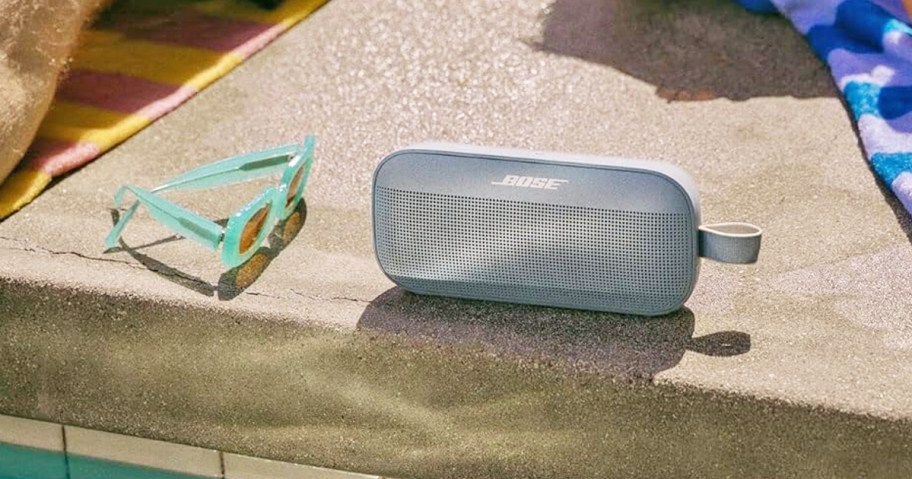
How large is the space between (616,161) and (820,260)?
11.8 inches

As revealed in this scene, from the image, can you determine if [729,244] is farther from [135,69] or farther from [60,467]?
[135,69]

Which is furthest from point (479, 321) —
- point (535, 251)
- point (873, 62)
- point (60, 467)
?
point (873, 62)

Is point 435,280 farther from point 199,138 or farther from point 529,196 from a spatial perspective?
point 199,138

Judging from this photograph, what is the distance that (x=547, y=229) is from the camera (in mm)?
1003

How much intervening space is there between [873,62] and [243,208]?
829mm

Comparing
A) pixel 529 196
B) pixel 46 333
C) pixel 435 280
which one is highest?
pixel 529 196

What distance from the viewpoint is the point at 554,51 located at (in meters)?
1.65

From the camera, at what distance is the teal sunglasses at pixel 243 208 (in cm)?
115

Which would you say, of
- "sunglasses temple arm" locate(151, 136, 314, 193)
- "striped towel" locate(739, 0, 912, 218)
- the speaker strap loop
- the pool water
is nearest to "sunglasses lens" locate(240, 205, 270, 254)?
"sunglasses temple arm" locate(151, 136, 314, 193)

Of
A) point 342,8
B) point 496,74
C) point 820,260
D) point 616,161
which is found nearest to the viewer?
point 616,161

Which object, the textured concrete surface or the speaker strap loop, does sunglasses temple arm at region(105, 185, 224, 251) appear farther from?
the speaker strap loop

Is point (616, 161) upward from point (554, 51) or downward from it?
upward

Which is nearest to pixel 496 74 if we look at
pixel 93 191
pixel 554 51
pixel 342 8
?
pixel 554 51

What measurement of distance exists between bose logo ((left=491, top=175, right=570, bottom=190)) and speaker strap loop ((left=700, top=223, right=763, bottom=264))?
0.12 meters
